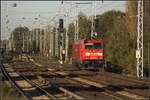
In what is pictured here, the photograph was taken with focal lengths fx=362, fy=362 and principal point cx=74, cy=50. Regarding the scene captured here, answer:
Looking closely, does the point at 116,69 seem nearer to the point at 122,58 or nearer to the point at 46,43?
the point at 122,58

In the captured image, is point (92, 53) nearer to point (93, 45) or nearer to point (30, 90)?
point (93, 45)

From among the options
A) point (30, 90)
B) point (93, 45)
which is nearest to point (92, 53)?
point (93, 45)

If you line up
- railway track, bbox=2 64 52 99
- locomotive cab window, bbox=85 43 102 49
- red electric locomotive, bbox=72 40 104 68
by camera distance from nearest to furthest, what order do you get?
railway track, bbox=2 64 52 99 < red electric locomotive, bbox=72 40 104 68 < locomotive cab window, bbox=85 43 102 49

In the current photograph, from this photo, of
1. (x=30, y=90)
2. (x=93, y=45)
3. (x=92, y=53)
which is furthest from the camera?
(x=93, y=45)

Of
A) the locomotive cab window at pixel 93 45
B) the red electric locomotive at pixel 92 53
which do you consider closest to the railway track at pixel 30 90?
the red electric locomotive at pixel 92 53

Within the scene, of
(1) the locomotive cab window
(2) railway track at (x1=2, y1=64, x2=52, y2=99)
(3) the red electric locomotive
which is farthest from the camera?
(1) the locomotive cab window

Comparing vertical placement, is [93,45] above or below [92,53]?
above

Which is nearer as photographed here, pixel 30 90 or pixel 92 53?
pixel 30 90

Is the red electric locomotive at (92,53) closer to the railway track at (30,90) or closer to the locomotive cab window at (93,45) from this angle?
the locomotive cab window at (93,45)

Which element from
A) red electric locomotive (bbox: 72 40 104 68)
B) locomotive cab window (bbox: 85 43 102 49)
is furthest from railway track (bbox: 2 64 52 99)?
locomotive cab window (bbox: 85 43 102 49)

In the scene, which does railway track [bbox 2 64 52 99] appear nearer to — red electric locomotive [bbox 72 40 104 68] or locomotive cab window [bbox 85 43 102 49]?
red electric locomotive [bbox 72 40 104 68]

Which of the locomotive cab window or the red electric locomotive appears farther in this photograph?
the locomotive cab window

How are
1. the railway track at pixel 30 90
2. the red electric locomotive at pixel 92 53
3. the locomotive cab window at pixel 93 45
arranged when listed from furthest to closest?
the locomotive cab window at pixel 93 45
the red electric locomotive at pixel 92 53
the railway track at pixel 30 90

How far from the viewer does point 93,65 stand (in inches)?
1289
